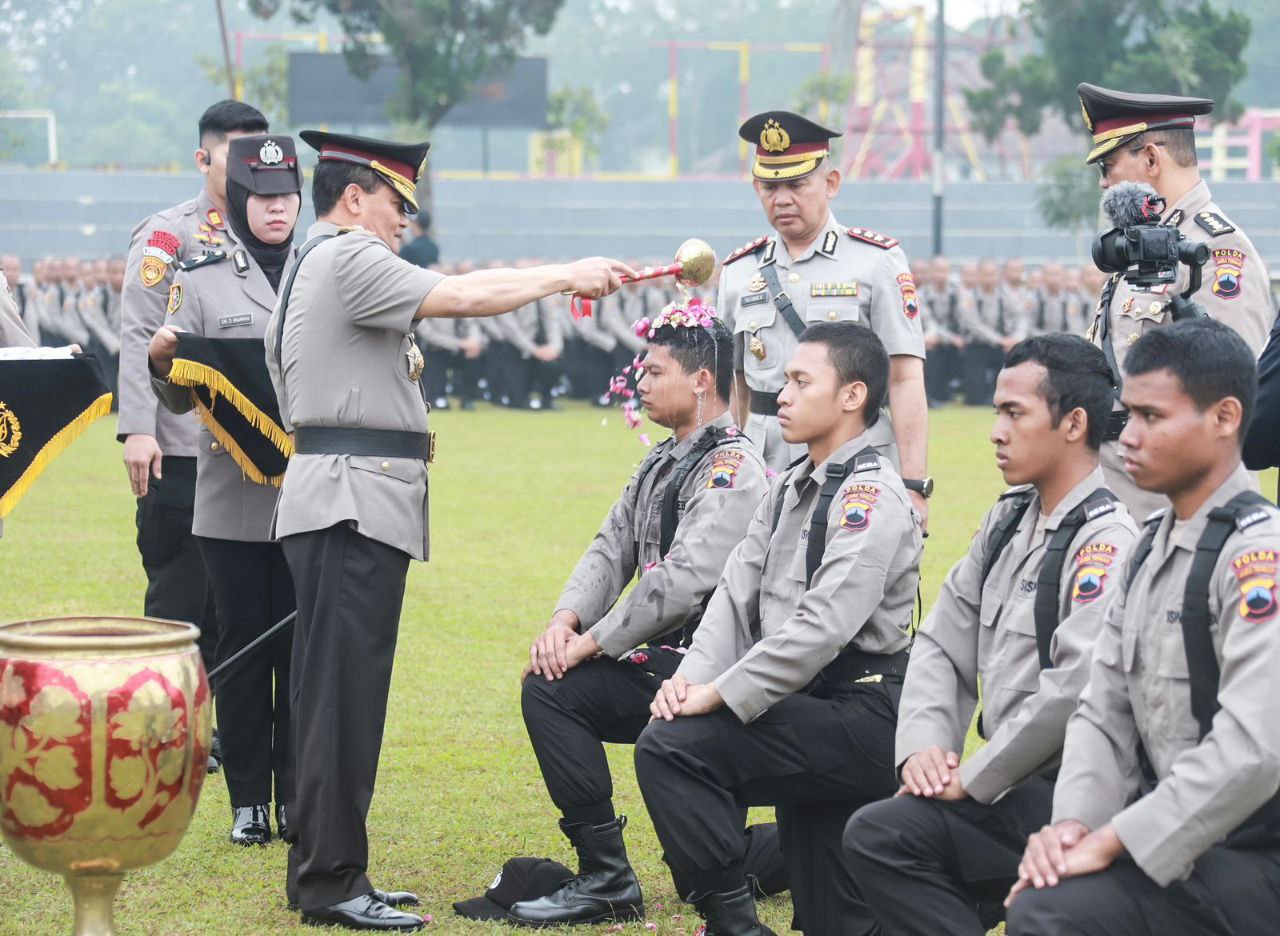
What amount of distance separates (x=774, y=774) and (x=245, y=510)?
6.42 feet

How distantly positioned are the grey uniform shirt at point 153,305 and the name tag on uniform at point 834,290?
1953mm

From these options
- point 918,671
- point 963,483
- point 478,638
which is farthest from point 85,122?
point 918,671

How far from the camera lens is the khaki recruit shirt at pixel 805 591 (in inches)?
162

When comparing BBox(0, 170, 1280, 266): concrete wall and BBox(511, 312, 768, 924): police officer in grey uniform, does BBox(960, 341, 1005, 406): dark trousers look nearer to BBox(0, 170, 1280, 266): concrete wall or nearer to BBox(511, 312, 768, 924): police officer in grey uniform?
BBox(0, 170, 1280, 266): concrete wall

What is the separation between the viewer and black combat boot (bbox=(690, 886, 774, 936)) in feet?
13.9

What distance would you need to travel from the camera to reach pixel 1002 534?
3834 mm

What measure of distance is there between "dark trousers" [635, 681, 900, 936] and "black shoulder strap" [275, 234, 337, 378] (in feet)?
4.75

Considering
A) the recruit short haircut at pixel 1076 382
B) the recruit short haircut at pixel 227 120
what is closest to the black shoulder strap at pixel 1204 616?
the recruit short haircut at pixel 1076 382

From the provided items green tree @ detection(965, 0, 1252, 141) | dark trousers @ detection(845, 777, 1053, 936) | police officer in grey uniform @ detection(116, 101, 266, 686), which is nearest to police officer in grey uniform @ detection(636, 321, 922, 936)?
dark trousers @ detection(845, 777, 1053, 936)

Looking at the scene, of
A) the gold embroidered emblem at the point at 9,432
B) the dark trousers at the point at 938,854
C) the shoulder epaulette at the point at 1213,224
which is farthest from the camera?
the gold embroidered emblem at the point at 9,432

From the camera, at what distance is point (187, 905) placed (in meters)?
4.70

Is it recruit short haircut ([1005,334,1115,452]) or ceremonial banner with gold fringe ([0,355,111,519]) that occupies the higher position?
recruit short haircut ([1005,334,1115,452])

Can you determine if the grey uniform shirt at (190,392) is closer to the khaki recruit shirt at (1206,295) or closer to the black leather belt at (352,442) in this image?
the black leather belt at (352,442)

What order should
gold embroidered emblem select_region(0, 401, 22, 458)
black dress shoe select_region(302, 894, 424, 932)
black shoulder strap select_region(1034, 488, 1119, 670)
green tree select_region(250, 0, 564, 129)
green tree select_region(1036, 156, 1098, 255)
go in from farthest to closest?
1. green tree select_region(1036, 156, 1098, 255)
2. green tree select_region(250, 0, 564, 129)
3. gold embroidered emblem select_region(0, 401, 22, 458)
4. black dress shoe select_region(302, 894, 424, 932)
5. black shoulder strap select_region(1034, 488, 1119, 670)
